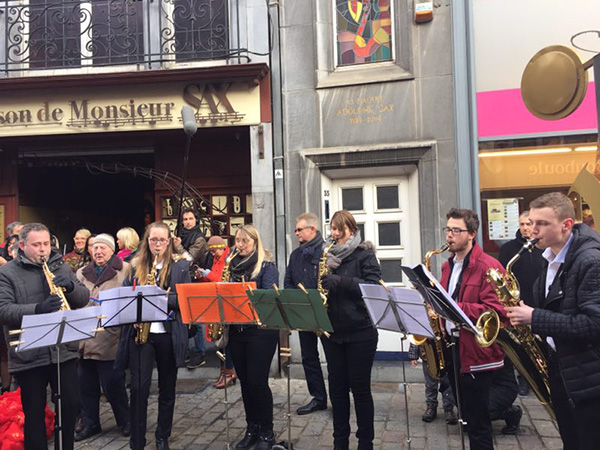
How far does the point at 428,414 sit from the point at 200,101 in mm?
5212

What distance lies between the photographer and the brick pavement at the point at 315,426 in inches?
189

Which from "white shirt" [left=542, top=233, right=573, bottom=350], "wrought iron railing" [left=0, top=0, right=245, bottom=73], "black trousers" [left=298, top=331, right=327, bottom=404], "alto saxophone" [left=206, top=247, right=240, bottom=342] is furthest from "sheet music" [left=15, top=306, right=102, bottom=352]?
"wrought iron railing" [left=0, top=0, right=245, bottom=73]

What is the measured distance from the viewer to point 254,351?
14.9ft

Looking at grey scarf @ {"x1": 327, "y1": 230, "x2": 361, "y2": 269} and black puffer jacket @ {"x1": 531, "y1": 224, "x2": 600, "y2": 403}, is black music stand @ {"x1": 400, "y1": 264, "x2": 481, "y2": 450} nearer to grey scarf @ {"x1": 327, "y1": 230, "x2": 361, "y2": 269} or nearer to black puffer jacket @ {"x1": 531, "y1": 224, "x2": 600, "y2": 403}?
black puffer jacket @ {"x1": 531, "y1": 224, "x2": 600, "y2": 403}

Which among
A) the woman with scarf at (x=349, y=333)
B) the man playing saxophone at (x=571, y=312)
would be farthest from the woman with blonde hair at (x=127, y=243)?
the man playing saxophone at (x=571, y=312)

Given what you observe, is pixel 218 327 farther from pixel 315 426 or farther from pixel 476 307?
pixel 476 307

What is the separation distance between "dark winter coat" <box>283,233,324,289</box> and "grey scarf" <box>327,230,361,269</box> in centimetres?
50

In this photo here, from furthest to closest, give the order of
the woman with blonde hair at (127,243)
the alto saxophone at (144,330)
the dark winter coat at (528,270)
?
the woman with blonde hair at (127,243), the dark winter coat at (528,270), the alto saxophone at (144,330)

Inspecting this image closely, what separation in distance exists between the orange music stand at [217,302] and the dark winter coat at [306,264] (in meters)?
0.94

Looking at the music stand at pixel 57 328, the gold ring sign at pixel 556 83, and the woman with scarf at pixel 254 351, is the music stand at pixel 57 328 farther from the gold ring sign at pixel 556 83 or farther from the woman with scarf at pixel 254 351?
the gold ring sign at pixel 556 83

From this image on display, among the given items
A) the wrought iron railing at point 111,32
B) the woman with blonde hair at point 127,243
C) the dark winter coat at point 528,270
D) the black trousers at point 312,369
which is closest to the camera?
the dark winter coat at point 528,270

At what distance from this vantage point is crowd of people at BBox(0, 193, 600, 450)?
116 inches

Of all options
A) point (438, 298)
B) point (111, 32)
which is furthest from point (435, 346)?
point (111, 32)

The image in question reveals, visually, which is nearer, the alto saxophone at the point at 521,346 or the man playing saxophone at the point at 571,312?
the man playing saxophone at the point at 571,312
